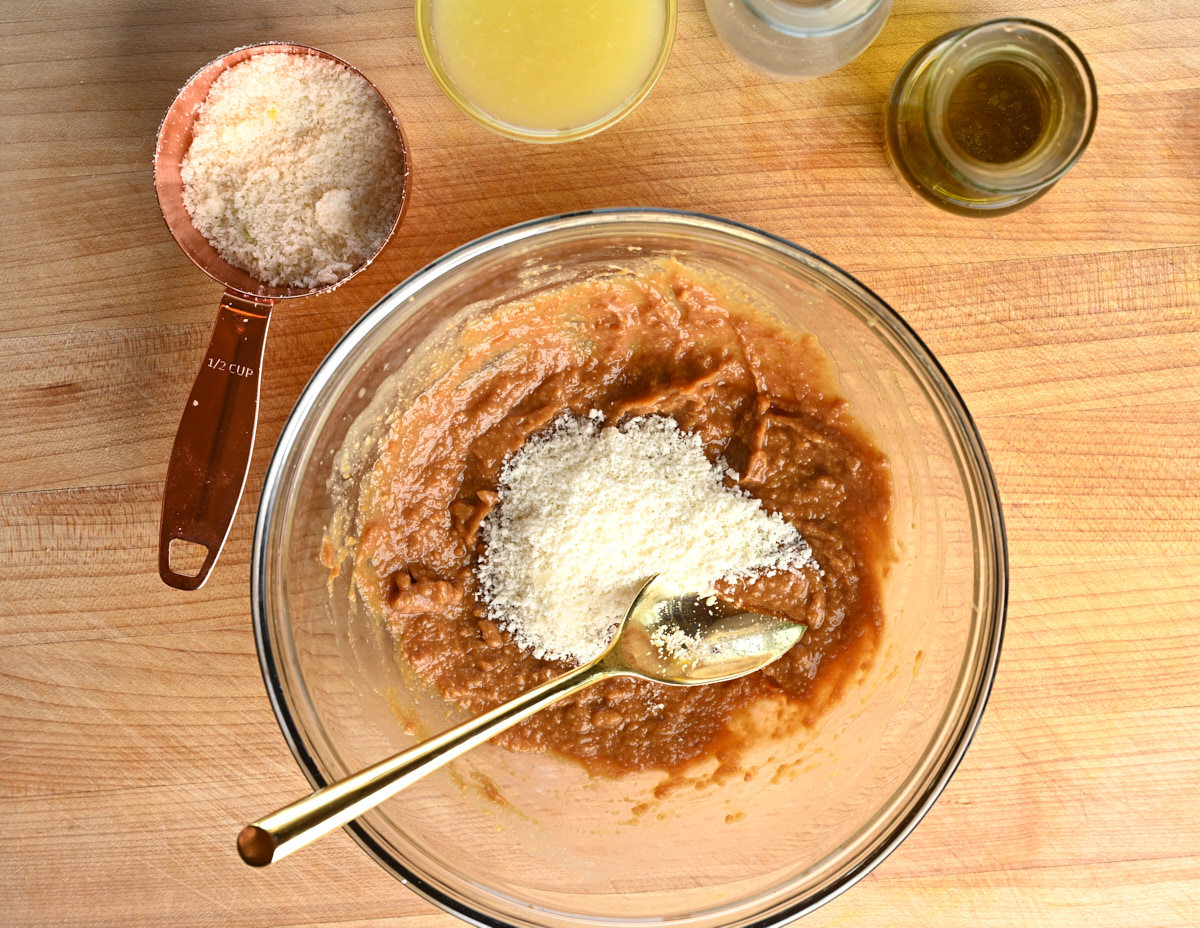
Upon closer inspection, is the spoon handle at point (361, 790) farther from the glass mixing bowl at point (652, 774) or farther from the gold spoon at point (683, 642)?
the glass mixing bowl at point (652, 774)

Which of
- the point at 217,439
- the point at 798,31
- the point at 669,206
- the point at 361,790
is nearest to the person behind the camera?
the point at 361,790

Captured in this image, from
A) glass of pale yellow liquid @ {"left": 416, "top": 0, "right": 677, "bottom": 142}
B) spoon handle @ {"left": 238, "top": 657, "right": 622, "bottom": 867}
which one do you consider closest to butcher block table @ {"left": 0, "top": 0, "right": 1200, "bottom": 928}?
glass of pale yellow liquid @ {"left": 416, "top": 0, "right": 677, "bottom": 142}

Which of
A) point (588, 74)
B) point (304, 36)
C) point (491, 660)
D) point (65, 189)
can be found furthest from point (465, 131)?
point (491, 660)

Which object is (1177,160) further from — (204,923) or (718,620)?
(204,923)

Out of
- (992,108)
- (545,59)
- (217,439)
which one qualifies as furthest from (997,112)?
(217,439)

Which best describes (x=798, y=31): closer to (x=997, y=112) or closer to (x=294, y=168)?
(x=997, y=112)

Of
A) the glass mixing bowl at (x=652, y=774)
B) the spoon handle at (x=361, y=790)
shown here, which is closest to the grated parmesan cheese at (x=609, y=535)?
the spoon handle at (x=361, y=790)

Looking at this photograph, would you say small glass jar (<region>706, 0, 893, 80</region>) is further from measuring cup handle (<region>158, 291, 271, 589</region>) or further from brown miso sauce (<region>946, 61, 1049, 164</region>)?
measuring cup handle (<region>158, 291, 271, 589</region>)
